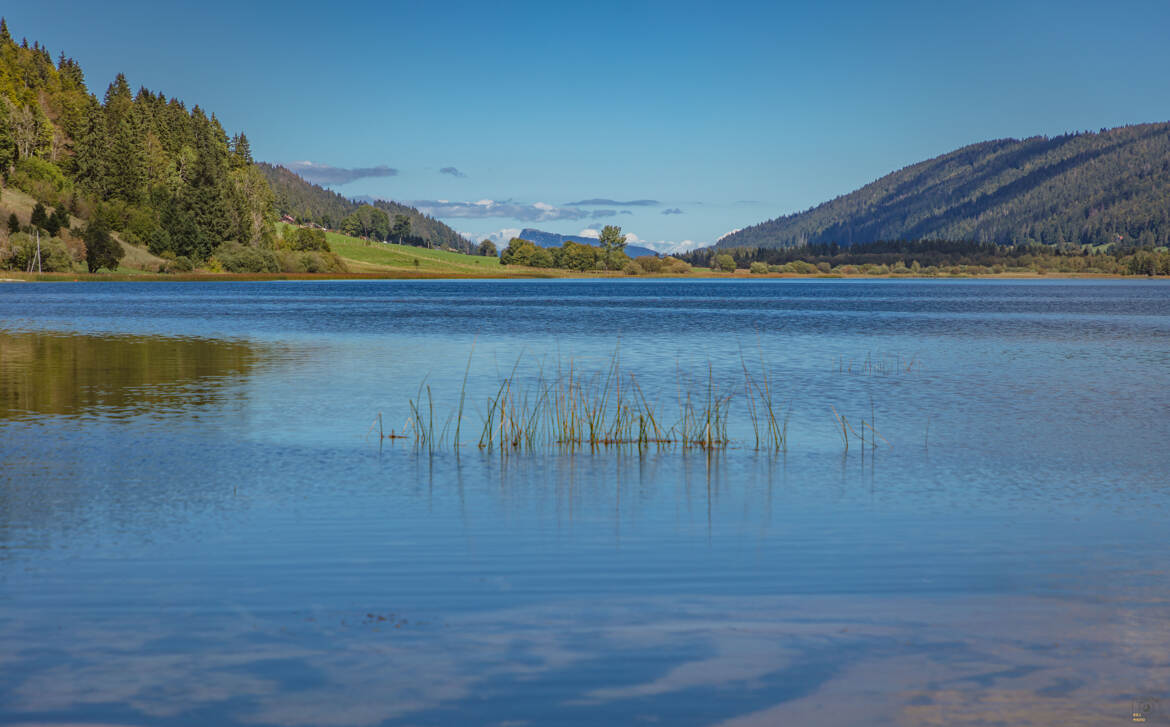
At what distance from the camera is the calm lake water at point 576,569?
7.04 meters

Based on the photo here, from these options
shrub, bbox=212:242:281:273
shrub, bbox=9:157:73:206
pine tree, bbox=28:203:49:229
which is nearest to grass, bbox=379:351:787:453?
pine tree, bbox=28:203:49:229

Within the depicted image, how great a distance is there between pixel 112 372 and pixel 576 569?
25.6 meters

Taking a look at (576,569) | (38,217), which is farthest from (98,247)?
(576,569)

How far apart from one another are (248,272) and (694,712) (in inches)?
7008

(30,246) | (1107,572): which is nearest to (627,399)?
(1107,572)

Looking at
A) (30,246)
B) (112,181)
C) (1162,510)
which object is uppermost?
(112,181)

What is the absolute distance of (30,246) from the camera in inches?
5645

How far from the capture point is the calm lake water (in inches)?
277

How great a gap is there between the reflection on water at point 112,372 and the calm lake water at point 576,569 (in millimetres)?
481

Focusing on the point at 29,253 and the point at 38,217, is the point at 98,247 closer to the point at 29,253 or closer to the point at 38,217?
the point at 38,217

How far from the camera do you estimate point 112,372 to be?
3119 centimetres

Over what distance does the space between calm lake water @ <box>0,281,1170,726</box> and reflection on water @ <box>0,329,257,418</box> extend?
0.48 meters

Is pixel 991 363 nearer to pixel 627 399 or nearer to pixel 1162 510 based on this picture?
pixel 627 399

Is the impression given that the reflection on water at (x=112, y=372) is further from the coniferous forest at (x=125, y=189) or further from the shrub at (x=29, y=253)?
the coniferous forest at (x=125, y=189)
